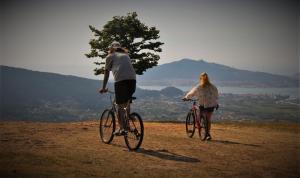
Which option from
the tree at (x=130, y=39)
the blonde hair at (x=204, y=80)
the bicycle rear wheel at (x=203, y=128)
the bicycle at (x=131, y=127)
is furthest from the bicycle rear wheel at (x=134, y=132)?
the tree at (x=130, y=39)

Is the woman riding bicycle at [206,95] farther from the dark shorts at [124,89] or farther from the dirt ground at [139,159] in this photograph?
the dark shorts at [124,89]

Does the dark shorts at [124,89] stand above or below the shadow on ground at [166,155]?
above

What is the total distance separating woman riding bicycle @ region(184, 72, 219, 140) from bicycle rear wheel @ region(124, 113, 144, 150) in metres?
4.10

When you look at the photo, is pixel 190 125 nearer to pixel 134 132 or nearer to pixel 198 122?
pixel 198 122

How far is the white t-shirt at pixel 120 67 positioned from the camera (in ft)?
33.9

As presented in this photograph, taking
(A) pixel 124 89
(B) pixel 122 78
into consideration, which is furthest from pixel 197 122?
(B) pixel 122 78

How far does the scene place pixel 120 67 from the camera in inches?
409

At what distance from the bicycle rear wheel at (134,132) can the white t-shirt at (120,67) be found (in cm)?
107

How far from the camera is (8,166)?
7801 mm

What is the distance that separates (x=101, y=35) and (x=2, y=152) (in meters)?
26.6

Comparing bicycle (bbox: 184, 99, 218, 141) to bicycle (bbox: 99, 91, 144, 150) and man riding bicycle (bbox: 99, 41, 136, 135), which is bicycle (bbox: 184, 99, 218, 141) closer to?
Answer: bicycle (bbox: 99, 91, 144, 150)

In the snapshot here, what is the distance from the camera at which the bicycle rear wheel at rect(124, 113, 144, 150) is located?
10.2 metres

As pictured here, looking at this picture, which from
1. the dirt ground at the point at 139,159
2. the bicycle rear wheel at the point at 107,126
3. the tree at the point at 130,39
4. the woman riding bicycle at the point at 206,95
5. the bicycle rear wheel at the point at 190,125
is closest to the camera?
the dirt ground at the point at 139,159

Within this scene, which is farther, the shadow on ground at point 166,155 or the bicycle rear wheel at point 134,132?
the bicycle rear wheel at point 134,132
